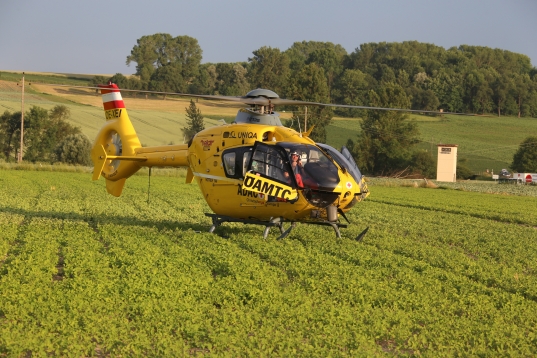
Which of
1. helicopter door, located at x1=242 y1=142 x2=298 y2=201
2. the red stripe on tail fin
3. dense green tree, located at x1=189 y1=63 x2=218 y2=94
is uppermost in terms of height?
dense green tree, located at x1=189 y1=63 x2=218 y2=94

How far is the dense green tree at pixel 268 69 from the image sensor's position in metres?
106

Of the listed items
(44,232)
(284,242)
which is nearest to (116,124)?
(44,232)

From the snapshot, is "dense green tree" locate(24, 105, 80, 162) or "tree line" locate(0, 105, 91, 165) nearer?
"dense green tree" locate(24, 105, 80, 162)

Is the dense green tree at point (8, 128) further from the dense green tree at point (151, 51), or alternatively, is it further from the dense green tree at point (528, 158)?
the dense green tree at point (528, 158)

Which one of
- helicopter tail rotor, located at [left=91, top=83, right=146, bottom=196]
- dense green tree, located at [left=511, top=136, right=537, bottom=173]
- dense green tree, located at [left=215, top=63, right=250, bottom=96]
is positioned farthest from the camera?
dense green tree, located at [left=215, top=63, right=250, bottom=96]

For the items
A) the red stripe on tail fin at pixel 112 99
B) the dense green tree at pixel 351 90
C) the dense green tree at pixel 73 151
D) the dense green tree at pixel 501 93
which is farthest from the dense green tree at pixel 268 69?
the red stripe on tail fin at pixel 112 99

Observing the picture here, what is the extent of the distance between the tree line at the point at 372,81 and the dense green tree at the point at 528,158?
10310 millimetres

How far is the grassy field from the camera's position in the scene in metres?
77.4

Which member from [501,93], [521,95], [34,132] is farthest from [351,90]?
[34,132]

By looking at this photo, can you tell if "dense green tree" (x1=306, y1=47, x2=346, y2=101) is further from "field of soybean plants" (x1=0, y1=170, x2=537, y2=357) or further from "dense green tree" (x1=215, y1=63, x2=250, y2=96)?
"field of soybean plants" (x1=0, y1=170, x2=537, y2=357)

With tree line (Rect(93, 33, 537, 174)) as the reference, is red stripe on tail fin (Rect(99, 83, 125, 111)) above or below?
below

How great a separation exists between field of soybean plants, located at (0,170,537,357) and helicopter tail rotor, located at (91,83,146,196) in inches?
70.2

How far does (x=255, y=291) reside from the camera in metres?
9.99

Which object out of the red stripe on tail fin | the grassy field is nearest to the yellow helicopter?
the red stripe on tail fin
